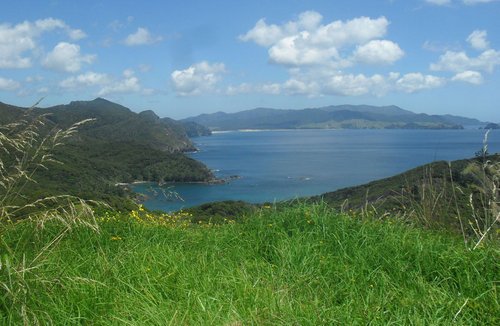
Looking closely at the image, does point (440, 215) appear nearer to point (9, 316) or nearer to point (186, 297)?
point (186, 297)

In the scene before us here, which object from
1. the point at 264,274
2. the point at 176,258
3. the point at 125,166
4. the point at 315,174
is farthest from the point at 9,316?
the point at 125,166

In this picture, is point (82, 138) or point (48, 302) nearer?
point (48, 302)

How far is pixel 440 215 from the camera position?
5.66 metres

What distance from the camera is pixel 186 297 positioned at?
317cm

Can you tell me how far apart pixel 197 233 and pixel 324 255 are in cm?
162

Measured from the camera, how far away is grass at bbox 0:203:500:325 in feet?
9.48

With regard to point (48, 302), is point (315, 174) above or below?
below

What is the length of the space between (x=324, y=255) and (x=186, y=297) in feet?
5.07

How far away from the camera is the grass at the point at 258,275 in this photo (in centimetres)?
289

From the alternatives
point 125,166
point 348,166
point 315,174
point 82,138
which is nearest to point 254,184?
point 315,174

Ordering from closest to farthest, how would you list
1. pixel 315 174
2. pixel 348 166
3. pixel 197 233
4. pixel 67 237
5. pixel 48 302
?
1. pixel 48 302
2. pixel 67 237
3. pixel 197 233
4. pixel 315 174
5. pixel 348 166

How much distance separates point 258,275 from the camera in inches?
148

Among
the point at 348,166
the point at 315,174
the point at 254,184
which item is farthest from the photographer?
the point at 348,166

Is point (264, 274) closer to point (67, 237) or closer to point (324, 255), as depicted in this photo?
point (324, 255)
